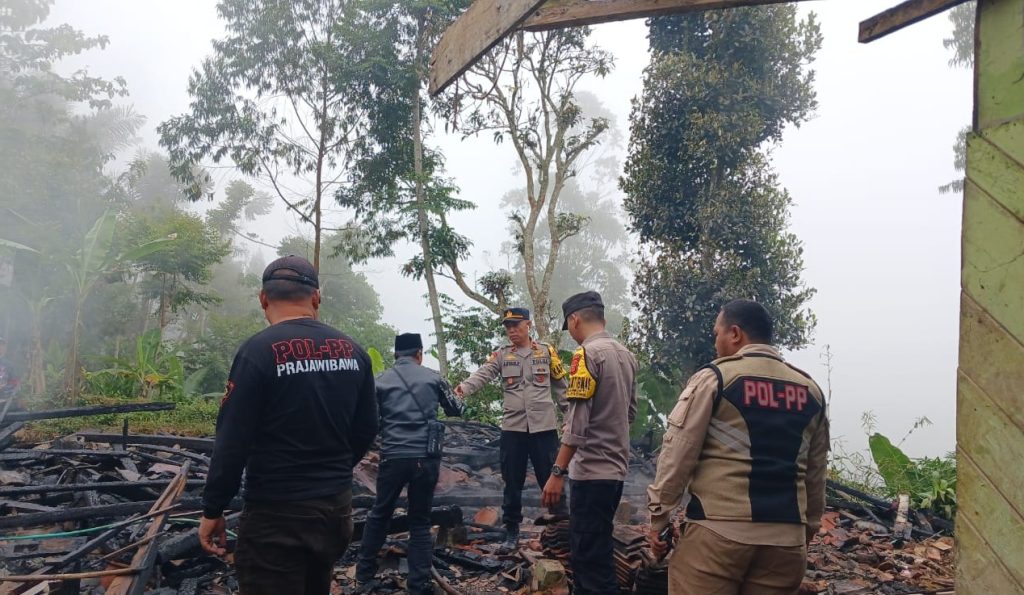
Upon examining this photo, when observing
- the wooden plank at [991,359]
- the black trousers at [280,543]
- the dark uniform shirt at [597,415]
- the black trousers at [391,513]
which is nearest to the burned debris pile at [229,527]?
the black trousers at [391,513]

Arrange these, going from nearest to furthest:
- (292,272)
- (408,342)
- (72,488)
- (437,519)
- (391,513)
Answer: (292,272) → (391,513) → (408,342) → (72,488) → (437,519)

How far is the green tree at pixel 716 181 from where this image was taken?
1095cm

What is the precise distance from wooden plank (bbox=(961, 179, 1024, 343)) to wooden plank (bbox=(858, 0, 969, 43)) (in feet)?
2.22

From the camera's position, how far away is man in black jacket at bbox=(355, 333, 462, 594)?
4941 millimetres

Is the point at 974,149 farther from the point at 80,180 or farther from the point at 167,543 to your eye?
the point at 80,180

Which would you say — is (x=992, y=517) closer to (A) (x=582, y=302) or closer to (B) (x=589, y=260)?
(A) (x=582, y=302)

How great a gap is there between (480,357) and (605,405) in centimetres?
944

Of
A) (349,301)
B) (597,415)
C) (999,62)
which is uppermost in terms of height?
(349,301)

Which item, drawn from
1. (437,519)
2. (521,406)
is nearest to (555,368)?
(521,406)

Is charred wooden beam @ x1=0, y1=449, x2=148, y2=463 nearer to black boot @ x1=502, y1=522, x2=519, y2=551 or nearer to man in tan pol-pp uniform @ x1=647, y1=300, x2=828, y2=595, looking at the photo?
black boot @ x1=502, y1=522, x2=519, y2=551

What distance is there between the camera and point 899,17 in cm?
249

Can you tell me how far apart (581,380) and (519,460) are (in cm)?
249

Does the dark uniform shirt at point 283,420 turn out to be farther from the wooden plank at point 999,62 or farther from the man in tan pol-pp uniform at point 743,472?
the wooden plank at point 999,62

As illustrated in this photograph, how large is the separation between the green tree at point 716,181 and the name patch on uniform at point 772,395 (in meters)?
8.13
